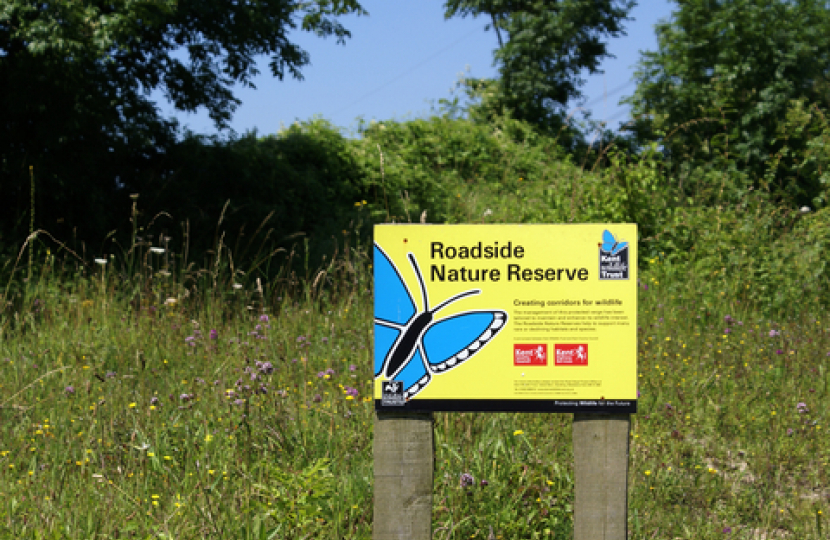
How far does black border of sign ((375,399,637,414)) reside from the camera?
242 cm

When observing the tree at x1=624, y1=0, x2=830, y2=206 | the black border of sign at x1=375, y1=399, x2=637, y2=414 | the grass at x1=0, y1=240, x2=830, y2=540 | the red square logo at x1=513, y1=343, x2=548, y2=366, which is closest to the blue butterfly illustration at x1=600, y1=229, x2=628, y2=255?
the red square logo at x1=513, y1=343, x2=548, y2=366

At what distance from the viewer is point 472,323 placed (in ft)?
8.03

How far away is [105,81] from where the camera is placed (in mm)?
8867

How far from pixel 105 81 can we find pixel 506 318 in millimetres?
7968

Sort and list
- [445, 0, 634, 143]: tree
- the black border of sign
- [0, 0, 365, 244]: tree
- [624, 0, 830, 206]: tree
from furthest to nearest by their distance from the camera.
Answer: [445, 0, 634, 143]: tree
[624, 0, 830, 206]: tree
[0, 0, 365, 244]: tree
the black border of sign

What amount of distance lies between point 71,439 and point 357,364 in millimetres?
1734

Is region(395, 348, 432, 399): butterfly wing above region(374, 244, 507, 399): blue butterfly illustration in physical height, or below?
below

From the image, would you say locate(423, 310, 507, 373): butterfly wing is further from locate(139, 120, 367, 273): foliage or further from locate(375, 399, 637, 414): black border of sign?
locate(139, 120, 367, 273): foliage

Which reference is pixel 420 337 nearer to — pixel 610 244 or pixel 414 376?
pixel 414 376

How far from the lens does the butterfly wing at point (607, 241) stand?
2.44 metres

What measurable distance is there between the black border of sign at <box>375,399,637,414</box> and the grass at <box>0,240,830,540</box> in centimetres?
46

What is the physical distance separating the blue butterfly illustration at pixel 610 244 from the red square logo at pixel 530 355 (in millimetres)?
383

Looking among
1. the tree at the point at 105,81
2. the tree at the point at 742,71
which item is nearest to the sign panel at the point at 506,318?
the tree at the point at 105,81

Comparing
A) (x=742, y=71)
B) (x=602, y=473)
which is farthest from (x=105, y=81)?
(x=742, y=71)
